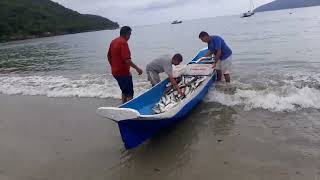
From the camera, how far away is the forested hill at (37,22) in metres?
94.2

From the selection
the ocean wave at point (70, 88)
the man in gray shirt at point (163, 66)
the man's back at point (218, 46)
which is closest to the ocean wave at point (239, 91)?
the ocean wave at point (70, 88)

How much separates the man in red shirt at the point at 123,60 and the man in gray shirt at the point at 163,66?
1.01 meters

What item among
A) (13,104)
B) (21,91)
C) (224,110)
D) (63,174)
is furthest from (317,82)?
(21,91)

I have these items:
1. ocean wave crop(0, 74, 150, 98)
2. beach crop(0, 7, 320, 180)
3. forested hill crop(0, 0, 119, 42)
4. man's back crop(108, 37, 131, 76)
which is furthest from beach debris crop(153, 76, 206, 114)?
forested hill crop(0, 0, 119, 42)

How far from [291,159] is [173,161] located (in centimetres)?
207

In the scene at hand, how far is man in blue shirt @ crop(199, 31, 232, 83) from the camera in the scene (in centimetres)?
1040

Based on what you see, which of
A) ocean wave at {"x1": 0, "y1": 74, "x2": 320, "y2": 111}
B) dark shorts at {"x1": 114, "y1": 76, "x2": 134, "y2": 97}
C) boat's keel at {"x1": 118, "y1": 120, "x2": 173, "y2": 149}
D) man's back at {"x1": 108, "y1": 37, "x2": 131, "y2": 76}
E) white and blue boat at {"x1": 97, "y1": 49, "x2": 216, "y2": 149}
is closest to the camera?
white and blue boat at {"x1": 97, "y1": 49, "x2": 216, "y2": 149}

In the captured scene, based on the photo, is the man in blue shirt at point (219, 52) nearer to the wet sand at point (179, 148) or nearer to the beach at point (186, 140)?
the beach at point (186, 140)

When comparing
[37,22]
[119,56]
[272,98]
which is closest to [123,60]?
[119,56]

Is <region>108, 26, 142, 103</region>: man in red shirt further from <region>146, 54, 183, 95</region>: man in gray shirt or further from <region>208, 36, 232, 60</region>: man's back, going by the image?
<region>208, 36, 232, 60</region>: man's back

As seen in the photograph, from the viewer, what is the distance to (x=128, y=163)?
6.43m

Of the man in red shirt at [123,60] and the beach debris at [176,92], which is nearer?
the man in red shirt at [123,60]

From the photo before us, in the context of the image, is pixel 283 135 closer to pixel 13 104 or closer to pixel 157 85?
pixel 157 85

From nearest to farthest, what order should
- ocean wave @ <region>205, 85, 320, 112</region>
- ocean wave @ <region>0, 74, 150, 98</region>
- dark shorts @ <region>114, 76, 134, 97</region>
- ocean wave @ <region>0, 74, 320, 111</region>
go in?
dark shorts @ <region>114, 76, 134, 97</region> → ocean wave @ <region>205, 85, 320, 112</region> → ocean wave @ <region>0, 74, 320, 111</region> → ocean wave @ <region>0, 74, 150, 98</region>
